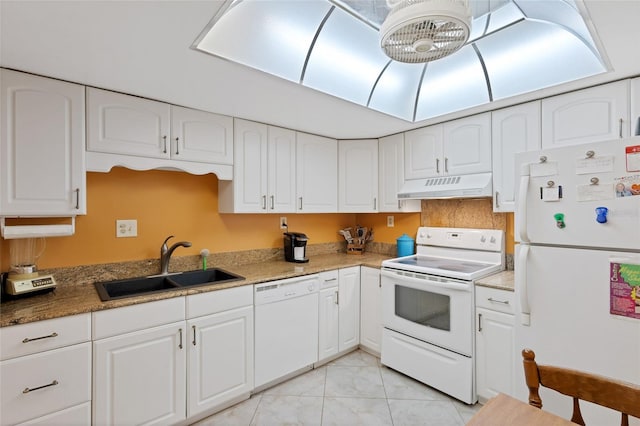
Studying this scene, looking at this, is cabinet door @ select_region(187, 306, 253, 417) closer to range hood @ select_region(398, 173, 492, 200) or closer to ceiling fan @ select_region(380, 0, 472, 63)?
range hood @ select_region(398, 173, 492, 200)

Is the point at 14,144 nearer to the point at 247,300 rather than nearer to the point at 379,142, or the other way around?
the point at 247,300

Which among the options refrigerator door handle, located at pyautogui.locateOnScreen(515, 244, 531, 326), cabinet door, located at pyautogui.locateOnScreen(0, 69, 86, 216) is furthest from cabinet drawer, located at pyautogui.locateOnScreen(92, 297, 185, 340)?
refrigerator door handle, located at pyautogui.locateOnScreen(515, 244, 531, 326)

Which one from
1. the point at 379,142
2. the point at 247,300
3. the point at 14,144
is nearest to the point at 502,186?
the point at 379,142

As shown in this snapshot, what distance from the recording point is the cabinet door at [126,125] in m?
1.90

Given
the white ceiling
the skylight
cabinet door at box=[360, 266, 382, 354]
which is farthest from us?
cabinet door at box=[360, 266, 382, 354]

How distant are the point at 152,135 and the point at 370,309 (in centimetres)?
232

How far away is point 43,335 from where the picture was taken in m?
1.48

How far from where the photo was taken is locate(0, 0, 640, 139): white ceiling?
1.22 meters

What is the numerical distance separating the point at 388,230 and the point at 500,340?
5.39ft

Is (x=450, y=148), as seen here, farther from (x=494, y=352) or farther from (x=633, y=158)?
(x=494, y=352)

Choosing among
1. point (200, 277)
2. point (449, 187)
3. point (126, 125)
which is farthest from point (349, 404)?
point (126, 125)

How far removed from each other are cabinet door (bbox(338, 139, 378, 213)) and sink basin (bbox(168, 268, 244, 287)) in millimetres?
1384

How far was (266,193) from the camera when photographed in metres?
2.71

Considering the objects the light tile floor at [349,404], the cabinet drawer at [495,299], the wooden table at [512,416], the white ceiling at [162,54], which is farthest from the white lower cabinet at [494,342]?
the white ceiling at [162,54]
